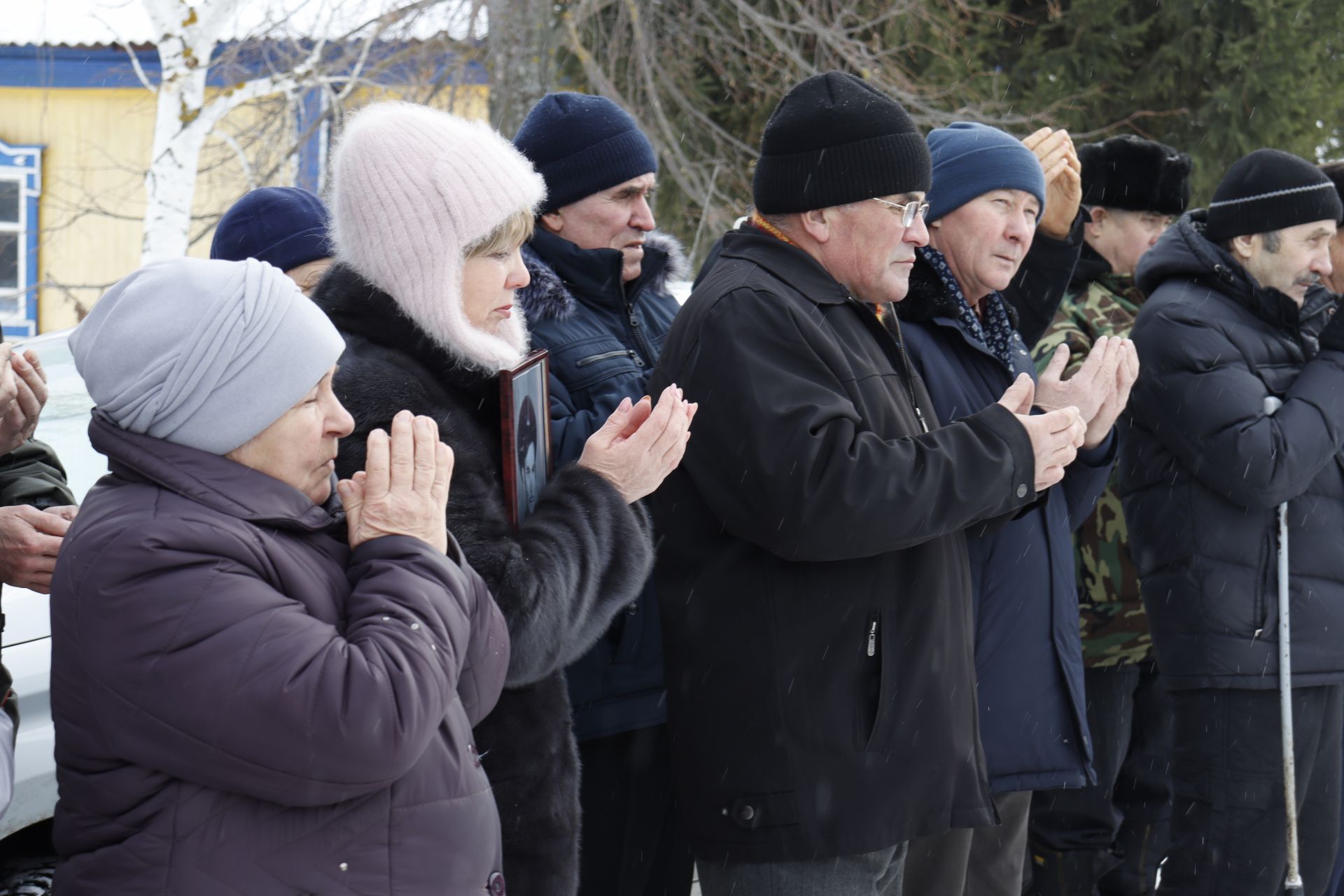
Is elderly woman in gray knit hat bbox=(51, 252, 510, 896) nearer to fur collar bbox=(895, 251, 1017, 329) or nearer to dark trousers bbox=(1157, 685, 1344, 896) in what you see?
fur collar bbox=(895, 251, 1017, 329)

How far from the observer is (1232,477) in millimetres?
3498

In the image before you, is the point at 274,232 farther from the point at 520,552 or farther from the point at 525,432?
the point at 520,552

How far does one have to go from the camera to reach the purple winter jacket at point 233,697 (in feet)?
5.45

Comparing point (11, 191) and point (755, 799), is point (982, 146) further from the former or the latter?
point (11, 191)

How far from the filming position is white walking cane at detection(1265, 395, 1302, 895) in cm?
351

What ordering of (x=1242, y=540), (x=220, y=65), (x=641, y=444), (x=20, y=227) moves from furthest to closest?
1. (x=20, y=227)
2. (x=220, y=65)
3. (x=1242, y=540)
4. (x=641, y=444)

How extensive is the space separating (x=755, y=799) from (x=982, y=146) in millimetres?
1691

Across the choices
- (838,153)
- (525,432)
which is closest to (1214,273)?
(838,153)

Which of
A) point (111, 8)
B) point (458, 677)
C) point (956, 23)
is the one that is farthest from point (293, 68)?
point (458, 677)

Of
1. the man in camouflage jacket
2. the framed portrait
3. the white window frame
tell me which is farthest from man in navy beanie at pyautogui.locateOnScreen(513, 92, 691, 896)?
the white window frame

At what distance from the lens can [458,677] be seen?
1966mm

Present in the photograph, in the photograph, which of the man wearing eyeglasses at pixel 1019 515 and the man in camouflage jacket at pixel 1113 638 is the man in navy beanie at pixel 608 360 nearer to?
the man wearing eyeglasses at pixel 1019 515

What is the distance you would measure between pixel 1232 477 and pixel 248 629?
2.67m

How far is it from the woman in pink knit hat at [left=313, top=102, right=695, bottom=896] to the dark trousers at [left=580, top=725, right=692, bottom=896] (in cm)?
48
